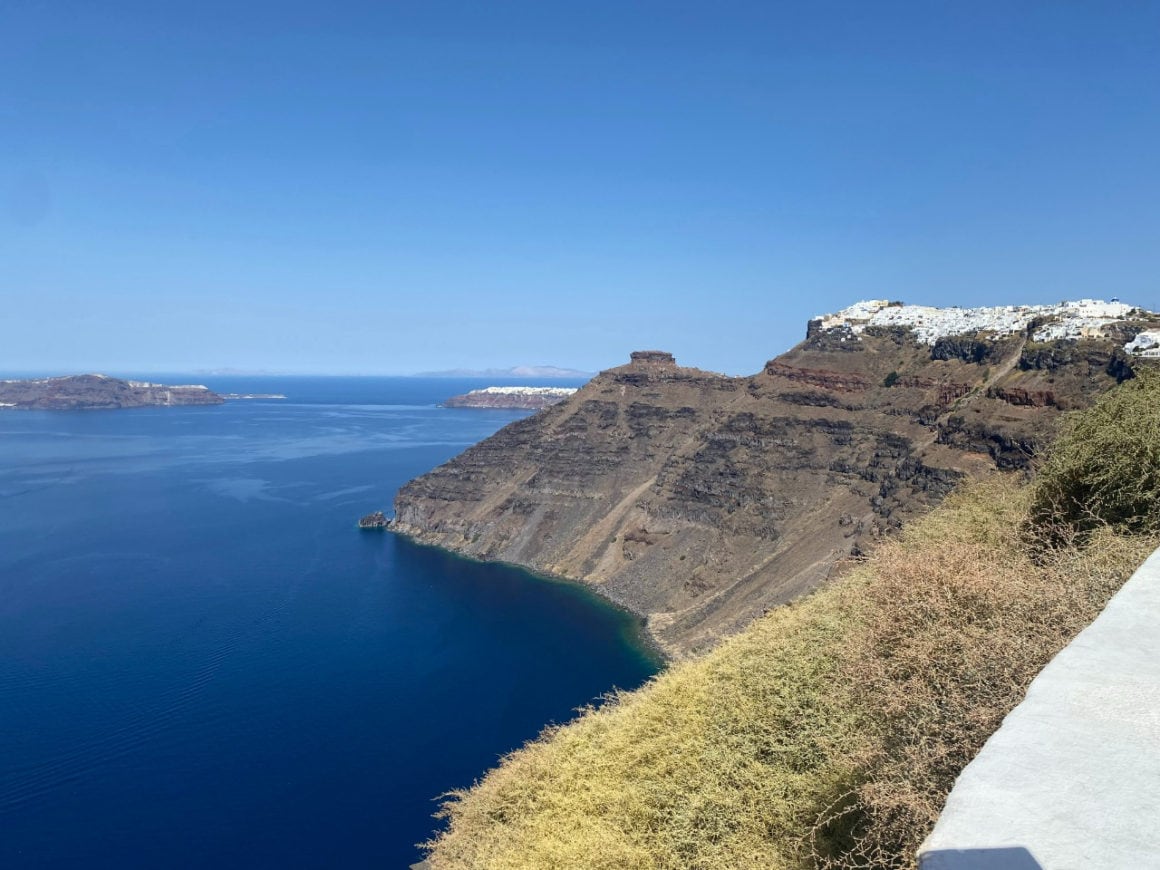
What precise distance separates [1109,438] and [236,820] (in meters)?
41.3

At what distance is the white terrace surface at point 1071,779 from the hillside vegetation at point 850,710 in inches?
64.8

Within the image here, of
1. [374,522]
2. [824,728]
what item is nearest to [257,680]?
[824,728]

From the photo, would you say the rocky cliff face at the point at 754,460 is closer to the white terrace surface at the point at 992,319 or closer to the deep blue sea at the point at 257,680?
the white terrace surface at the point at 992,319

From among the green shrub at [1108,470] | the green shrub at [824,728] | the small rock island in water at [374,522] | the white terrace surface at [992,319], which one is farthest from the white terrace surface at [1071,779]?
the small rock island in water at [374,522]

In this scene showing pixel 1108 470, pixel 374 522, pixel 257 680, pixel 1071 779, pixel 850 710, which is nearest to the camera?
pixel 1071 779

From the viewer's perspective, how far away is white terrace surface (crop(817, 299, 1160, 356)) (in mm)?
60594

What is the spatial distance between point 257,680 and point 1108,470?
53062 millimetres

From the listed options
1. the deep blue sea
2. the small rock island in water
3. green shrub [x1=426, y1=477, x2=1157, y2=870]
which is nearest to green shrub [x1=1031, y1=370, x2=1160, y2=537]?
green shrub [x1=426, y1=477, x2=1157, y2=870]

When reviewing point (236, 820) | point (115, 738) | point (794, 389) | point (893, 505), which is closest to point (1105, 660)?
point (236, 820)

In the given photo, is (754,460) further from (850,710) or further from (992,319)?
(850,710)

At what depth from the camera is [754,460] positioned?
7838cm

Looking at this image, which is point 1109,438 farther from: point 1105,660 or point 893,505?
point 893,505

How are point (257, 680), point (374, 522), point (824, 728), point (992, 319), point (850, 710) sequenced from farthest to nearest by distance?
point (374, 522), point (992, 319), point (257, 680), point (824, 728), point (850, 710)

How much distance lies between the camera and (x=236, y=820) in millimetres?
36219
